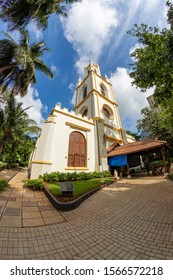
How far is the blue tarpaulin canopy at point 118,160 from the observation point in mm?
15908

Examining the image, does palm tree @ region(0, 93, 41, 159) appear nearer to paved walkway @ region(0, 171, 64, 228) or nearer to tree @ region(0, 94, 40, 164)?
tree @ region(0, 94, 40, 164)

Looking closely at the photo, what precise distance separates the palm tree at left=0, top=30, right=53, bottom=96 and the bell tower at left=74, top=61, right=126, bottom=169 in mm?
9308

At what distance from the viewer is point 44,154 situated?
38.9ft

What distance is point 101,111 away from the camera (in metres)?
20.4

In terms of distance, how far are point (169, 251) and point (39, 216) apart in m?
4.28

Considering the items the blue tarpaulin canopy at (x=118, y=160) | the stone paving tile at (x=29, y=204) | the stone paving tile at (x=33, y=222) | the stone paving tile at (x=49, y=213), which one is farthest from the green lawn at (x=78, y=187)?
the blue tarpaulin canopy at (x=118, y=160)

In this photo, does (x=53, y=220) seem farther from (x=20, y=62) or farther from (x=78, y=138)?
(x=78, y=138)

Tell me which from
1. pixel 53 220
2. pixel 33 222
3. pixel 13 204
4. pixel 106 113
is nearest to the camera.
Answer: pixel 33 222

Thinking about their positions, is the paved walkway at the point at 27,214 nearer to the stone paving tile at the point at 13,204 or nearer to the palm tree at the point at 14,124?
the stone paving tile at the point at 13,204

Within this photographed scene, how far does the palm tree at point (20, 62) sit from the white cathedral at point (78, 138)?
4.12m

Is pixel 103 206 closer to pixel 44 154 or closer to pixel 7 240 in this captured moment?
pixel 7 240

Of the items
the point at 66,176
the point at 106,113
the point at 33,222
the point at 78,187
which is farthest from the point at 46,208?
the point at 106,113

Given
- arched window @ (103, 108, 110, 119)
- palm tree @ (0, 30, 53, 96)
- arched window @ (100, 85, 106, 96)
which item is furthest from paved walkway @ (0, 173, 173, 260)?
arched window @ (100, 85, 106, 96)

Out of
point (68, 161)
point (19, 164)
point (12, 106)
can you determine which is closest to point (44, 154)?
point (68, 161)
